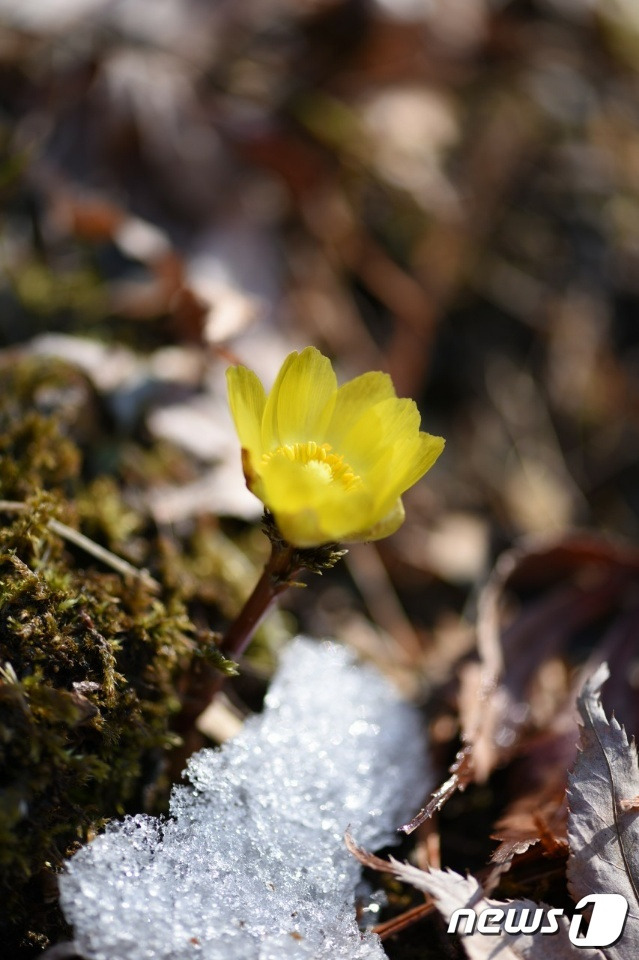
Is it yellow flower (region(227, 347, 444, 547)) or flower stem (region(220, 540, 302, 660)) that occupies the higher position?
yellow flower (region(227, 347, 444, 547))

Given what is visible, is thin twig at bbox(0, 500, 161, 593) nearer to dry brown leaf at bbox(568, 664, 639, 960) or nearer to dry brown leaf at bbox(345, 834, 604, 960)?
dry brown leaf at bbox(345, 834, 604, 960)

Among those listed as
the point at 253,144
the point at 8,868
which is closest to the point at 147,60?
the point at 253,144

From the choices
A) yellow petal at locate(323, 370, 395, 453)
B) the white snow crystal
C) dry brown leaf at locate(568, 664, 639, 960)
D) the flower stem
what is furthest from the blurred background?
yellow petal at locate(323, 370, 395, 453)

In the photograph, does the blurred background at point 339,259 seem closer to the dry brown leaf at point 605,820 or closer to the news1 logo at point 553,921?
the dry brown leaf at point 605,820

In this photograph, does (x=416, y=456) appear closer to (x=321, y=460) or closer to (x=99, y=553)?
(x=321, y=460)

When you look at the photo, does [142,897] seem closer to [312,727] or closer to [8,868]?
[8,868]

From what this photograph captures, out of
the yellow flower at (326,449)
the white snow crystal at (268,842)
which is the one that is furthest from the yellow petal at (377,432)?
the white snow crystal at (268,842)
